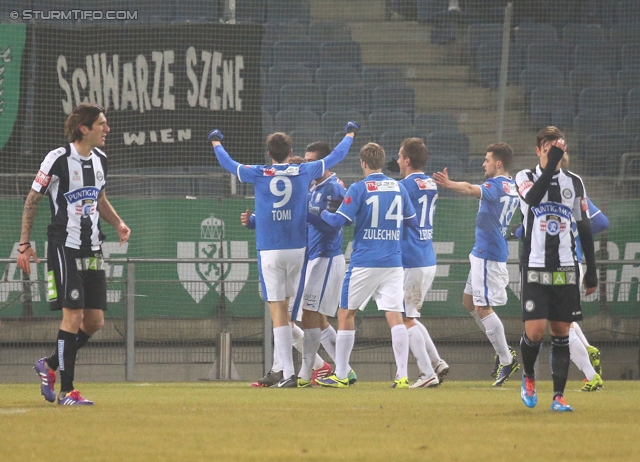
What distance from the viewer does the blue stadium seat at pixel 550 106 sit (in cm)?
1716

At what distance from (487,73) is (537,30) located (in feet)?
3.98

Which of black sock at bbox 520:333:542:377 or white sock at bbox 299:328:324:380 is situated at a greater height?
black sock at bbox 520:333:542:377

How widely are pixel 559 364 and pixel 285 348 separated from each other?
10.5ft

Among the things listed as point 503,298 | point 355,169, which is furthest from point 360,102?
point 503,298

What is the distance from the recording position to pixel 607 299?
12.9 metres

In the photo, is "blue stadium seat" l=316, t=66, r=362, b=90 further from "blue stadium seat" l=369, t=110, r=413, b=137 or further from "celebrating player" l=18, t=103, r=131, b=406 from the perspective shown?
"celebrating player" l=18, t=103, r=131, b=406

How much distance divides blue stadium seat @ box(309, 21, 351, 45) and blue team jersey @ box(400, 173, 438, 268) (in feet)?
25.3

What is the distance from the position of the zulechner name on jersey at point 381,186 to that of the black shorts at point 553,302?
264cm

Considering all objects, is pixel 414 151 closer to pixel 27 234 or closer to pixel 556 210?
pixel 556 210

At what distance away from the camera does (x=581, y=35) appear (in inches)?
709

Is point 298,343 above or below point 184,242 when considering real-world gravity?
below

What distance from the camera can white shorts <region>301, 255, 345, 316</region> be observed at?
32.0 feet

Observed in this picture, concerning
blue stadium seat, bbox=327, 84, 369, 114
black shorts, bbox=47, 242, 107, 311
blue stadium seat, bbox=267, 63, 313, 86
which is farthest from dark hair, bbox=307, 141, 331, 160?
blue stadium seat, bbox=267, 63, 313, 86

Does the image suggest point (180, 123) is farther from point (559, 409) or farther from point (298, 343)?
point (559, 409)
